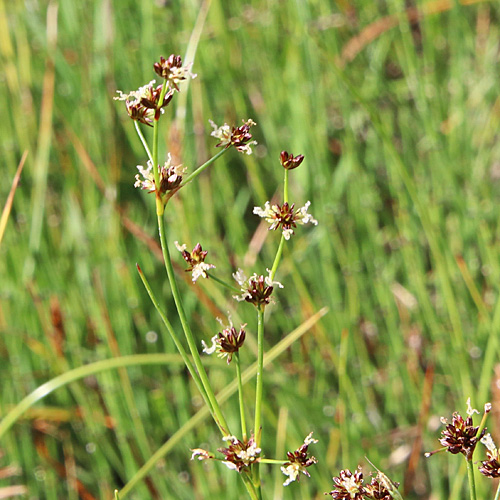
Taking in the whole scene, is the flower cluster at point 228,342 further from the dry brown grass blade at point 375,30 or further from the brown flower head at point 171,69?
the dry brown grass blade at point 375,30

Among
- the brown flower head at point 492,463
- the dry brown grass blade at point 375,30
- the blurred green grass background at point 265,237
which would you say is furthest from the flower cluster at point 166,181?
the dry brown grass blade at point 375,30

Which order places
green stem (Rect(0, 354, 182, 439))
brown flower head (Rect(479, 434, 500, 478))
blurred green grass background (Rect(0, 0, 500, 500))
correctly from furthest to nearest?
blurred green grass background (Rect(0, 0, 500, 500)), green stem (Rect(0, 354, 182, 439)), brown flower head (Rect(479, 434, 500, 478))

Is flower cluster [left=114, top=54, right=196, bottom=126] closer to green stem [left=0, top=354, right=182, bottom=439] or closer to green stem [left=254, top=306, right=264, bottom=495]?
green stem [left=254, top=306, right=264, bottom=495]

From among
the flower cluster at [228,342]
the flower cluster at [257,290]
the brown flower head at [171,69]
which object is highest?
the brown flower head at [171,69]

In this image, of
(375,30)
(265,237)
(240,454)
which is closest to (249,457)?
(240,454)

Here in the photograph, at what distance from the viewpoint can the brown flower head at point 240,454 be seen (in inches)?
21.0

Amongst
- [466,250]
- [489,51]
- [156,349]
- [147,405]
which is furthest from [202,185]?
[489,51]

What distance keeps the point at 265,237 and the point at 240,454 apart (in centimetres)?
119

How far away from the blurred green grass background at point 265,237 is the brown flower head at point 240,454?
2.52 feet

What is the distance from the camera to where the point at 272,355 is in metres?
0.85

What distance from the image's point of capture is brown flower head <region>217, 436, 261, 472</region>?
1.75 ft

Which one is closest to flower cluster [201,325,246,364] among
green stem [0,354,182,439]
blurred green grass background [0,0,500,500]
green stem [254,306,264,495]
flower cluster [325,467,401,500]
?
green stem [254,306,264,495]

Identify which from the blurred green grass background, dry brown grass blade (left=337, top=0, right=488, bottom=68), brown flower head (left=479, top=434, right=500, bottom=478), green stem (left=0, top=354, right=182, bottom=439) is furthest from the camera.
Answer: dry brown grass blade (left=337, top=0, right=488, bottom=68)

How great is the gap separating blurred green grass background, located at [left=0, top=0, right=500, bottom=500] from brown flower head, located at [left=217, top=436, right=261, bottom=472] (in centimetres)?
77
